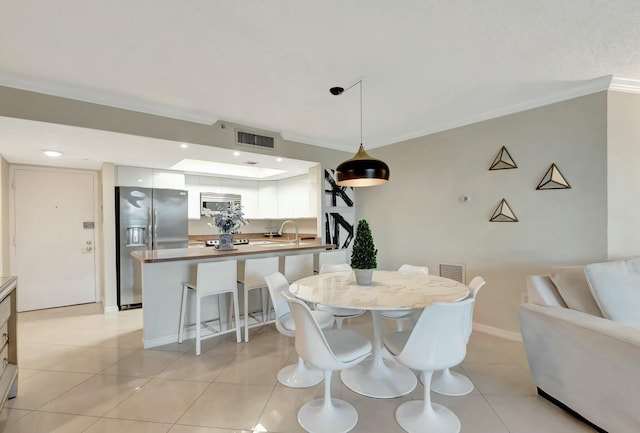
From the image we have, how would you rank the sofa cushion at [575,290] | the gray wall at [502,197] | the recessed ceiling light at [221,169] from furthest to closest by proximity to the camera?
the recessed ceiling light at [221,169] → the gray wall at [502,197] → the sofa cushion at [575,290]

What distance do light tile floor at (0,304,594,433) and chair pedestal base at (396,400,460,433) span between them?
0.08 metres

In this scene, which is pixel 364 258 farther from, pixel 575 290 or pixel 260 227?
pixel 260 227

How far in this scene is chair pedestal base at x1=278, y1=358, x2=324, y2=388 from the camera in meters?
2.25

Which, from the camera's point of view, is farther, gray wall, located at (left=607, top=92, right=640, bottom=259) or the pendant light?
gray wall, located at (left=607, top=92, right=640, bottom=259)

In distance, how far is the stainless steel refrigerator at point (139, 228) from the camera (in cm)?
421

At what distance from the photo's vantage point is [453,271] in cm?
358

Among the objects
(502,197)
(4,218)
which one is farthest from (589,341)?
(4,218)

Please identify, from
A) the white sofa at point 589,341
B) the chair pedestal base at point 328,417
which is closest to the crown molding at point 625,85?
the white sofa at point 589,341

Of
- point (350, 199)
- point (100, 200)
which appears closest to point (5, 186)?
point (100, 200)

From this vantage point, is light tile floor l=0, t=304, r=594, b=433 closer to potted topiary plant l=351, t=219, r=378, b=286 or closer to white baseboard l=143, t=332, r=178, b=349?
white baseboard l=143, t=332, r=178, b=349

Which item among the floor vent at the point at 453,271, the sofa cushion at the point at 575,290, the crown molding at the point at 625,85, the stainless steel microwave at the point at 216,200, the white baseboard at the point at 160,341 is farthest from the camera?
the stainless steel microwave at the point at 216,200

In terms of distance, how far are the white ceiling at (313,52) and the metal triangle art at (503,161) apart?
1.55ft

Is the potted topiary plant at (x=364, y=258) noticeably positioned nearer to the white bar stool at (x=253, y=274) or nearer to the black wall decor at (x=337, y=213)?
the white bar stool at (x=253, y=274)

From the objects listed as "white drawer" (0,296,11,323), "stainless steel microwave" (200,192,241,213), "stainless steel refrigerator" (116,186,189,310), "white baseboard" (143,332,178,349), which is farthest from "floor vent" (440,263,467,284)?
"white drawer" (0,296,11,323)
